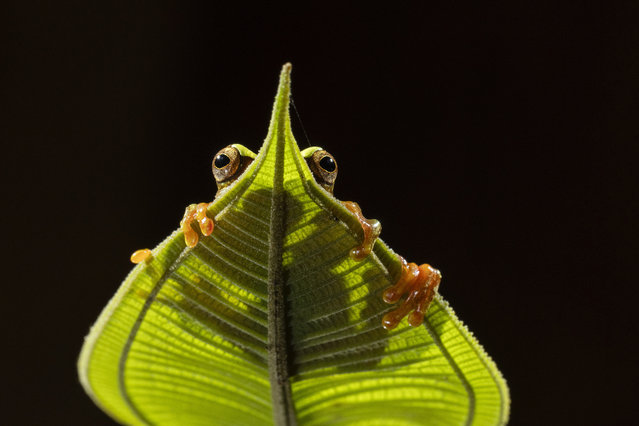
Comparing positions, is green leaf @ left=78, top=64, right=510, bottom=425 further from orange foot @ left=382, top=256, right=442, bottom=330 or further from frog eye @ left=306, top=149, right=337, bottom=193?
frog eye @ left=306, top=149, right=337, bottom=193

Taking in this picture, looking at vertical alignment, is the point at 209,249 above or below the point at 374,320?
above

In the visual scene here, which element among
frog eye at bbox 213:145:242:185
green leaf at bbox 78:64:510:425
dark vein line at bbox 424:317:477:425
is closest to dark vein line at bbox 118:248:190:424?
green leaf at bbox 78:64:510:425

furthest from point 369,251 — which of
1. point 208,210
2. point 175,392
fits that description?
point 175,392

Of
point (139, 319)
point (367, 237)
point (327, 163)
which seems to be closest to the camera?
point (367, 237)

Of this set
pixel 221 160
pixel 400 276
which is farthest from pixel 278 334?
pixel 221 160

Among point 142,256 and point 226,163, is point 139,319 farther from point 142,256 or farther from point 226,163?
point 226,163

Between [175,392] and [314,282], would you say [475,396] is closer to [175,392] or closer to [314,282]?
[314,282]

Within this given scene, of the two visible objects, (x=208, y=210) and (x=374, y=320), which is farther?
(x=374, y=320)
